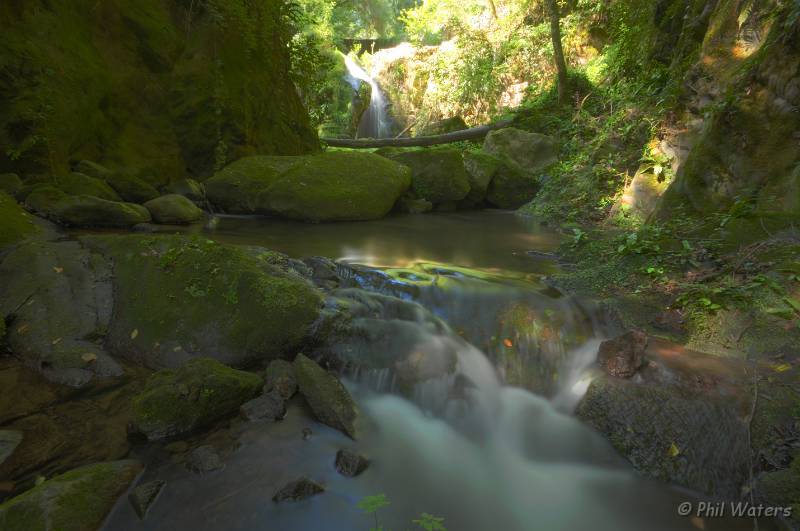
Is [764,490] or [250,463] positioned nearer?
[764,490]

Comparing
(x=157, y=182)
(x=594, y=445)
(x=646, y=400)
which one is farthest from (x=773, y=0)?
(x=157, y=182)

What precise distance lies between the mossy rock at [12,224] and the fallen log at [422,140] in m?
11.7

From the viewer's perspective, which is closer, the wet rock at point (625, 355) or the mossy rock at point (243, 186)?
the wet rock at point (625, 355)

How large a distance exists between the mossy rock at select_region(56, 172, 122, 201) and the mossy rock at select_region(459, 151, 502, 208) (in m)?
7.95

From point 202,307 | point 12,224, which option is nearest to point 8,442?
point 202,307

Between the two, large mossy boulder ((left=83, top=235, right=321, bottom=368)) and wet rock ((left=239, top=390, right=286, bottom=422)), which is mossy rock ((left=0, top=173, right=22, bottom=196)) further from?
wet rock ((left=239, top=390, right=286, bottom=422))

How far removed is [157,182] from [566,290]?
7.57 m

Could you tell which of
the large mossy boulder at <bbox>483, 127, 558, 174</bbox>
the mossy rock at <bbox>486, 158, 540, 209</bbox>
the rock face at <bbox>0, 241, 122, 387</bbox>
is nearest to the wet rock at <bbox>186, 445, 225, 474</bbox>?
the rock face at <bbox>0, 241, 122, 387</bbox>

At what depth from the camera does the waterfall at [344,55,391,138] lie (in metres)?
21.9

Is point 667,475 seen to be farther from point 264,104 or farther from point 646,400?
point 264,104

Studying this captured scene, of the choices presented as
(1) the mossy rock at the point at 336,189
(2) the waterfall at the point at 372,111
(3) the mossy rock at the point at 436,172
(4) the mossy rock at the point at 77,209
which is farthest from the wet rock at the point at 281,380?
(2) the waterfall at the point at 372,111

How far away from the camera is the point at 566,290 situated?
4.46 meters

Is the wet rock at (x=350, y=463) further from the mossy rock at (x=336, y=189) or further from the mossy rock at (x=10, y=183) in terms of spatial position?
the mossy rock at (x=336, y=189)

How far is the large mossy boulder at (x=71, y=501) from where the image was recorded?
1814 mm
